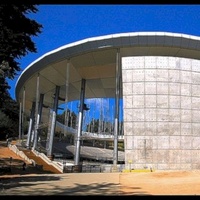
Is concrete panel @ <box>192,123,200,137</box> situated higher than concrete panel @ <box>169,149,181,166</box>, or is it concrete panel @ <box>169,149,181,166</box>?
concrete panel @ <box>192,123,200,137</box>

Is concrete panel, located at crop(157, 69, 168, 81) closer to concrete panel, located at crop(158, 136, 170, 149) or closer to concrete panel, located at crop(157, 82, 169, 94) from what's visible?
concrete panel, located at crop(157, 82, 169, 94)

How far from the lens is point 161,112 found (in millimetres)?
26969

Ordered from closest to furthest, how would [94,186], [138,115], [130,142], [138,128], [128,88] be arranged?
[94,186], [130,142], [138,128], [138,115], [128,88]

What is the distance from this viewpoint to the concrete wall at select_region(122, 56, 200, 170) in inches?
1037

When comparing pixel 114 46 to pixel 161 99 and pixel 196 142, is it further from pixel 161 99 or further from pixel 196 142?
pixel 196 142

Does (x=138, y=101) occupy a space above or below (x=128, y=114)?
above

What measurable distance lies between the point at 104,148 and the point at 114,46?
40.9 m

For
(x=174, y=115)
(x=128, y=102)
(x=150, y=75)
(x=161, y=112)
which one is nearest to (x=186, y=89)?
(x=174, y=115)

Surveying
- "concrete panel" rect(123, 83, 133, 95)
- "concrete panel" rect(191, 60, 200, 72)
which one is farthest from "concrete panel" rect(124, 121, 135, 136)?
"concrete panel" rect(191, 60, 200, 72)

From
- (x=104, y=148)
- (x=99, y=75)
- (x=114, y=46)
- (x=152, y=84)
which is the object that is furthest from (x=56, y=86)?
(x=104, y=148)

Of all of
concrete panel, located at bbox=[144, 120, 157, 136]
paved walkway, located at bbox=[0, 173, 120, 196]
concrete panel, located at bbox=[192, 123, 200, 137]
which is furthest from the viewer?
concrete panel, located at bbox=[192, 123, 200, 137]

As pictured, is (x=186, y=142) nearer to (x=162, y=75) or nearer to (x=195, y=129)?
(x=195, y=129)

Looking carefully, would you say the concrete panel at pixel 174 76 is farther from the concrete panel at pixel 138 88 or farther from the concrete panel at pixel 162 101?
the concrete panel at pixel 138 88

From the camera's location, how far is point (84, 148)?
6625cm
